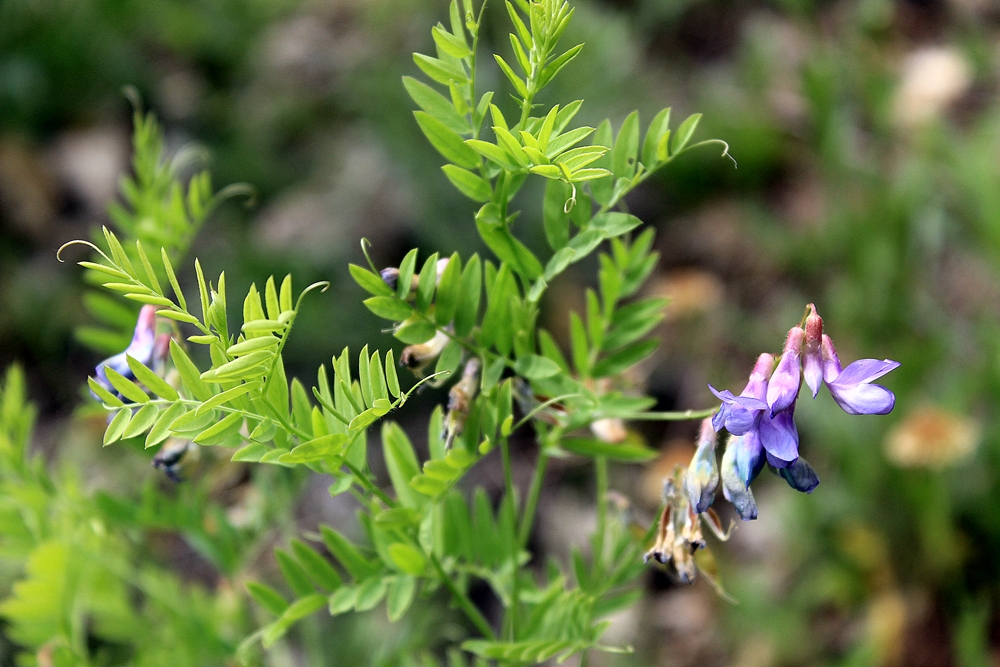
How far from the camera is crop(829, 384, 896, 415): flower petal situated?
55 centimetres

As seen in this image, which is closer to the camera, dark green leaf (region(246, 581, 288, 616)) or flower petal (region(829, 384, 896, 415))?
flower petal (region(829, 384, 896, 415))

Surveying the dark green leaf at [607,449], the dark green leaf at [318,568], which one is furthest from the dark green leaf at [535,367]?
the dark green leaf at [318,568]

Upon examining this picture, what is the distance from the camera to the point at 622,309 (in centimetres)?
82

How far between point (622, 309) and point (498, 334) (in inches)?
7.4

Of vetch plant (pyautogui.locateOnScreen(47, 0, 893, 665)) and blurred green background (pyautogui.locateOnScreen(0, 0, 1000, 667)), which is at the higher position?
vetch plant (pyautogui.locateOnScreen(47, 0, 893, 665))

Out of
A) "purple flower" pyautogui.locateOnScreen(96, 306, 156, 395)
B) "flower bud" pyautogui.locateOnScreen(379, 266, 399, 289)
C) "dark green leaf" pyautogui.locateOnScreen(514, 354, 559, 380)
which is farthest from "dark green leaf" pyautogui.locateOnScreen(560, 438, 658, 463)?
"purple flower" pyautogui.locateOnScreen(96, 306, 156, 395)

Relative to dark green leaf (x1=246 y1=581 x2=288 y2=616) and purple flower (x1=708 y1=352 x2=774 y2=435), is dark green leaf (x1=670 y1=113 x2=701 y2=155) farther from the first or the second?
dark green leaf (x1=246 y1=581 x2=288 y2=616)

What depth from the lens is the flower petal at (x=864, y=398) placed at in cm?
55

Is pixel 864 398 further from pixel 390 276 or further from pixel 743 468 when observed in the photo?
pixel 390 276

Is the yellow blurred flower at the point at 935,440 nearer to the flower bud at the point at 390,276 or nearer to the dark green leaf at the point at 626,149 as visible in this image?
the dark green leaf at the point at 626,149

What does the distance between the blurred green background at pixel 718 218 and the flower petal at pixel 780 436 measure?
3.46 ft

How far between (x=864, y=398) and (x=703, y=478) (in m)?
0.13

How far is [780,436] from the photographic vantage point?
58cm

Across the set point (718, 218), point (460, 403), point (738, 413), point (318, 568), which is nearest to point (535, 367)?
point (460, 403)
